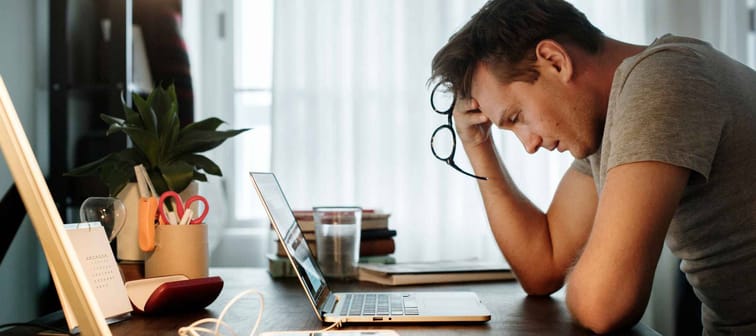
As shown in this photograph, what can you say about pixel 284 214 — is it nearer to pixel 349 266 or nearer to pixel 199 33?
pixel 349 266

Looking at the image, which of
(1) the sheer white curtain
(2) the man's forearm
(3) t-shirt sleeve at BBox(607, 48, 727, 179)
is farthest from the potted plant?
(1) the sheer white curtain

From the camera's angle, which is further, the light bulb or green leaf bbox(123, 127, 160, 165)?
green leaf bbox(123, 127, 160, 165)

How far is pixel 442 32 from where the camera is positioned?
3.09 metres

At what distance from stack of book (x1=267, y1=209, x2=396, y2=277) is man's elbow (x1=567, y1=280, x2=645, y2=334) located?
0.73 metres

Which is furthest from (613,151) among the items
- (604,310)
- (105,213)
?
(105,213)

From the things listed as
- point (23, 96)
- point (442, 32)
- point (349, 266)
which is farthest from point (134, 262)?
point (442, 32)

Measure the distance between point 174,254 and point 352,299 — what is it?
313mm

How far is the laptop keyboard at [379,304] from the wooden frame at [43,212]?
50cm

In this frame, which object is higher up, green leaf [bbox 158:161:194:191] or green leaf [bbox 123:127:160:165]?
green leaf [bbox 123:127:160:165]

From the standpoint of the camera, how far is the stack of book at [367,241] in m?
1.62

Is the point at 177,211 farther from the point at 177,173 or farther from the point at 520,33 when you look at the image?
the point at 520,33

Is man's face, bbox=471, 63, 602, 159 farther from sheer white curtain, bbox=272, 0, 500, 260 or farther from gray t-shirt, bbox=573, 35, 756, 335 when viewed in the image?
sheer white curtain, bbox=272, 0, 500, 260

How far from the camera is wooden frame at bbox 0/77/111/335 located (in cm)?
55

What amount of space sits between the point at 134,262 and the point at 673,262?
7.64 feet
